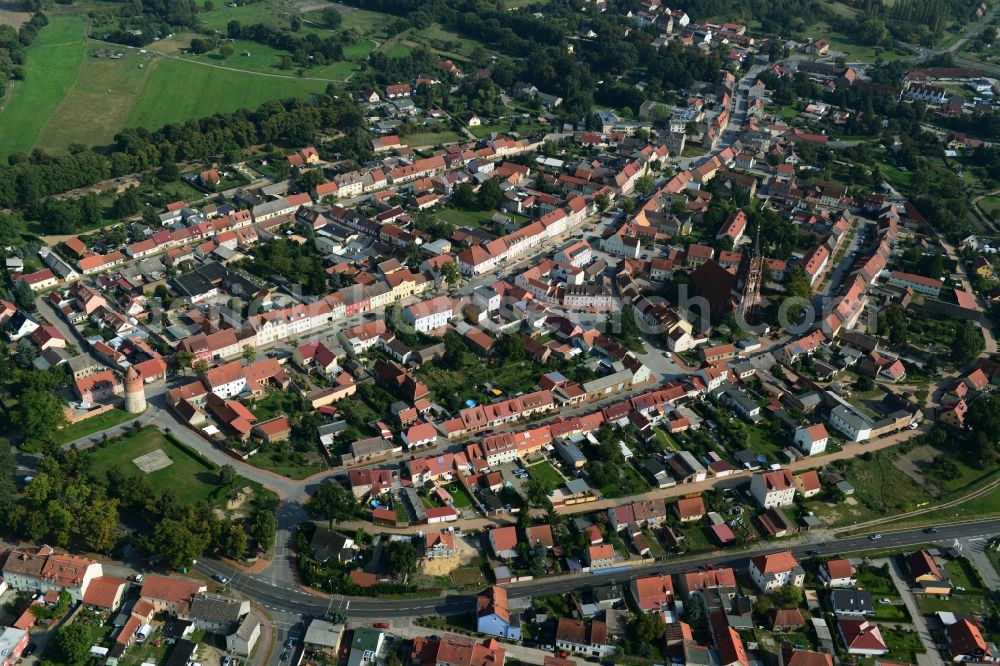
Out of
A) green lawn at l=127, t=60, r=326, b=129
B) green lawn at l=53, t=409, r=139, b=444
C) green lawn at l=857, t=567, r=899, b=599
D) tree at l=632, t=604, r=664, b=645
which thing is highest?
tree at l=632, t=604, r=664, b=645

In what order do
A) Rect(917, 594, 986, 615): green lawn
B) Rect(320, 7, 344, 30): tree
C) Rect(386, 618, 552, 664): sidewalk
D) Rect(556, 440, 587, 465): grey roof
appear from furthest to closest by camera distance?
1. Rect(320, 7, 344, 30): tree
2. Rect(556, 440, 587, 465): grey roof
3. Rect(917, 594, 986, 615): green lawn
4. Rect(386, 618, 552, 664): sidewalk

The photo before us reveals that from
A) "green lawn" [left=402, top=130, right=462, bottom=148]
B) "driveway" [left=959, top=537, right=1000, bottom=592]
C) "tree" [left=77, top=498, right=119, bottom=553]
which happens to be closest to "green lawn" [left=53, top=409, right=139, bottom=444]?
"tree" [left=77, top=498, right=119, bottom=553]

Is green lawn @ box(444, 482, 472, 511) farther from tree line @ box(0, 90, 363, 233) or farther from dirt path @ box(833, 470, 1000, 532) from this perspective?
tree line @ box(0, 90, 363, 233)

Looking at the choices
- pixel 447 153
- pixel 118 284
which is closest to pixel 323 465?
pixel 118 284

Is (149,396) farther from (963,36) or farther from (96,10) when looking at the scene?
(963,36)

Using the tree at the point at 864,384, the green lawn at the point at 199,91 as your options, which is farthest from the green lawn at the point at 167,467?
the green lawn at the point at 199,91

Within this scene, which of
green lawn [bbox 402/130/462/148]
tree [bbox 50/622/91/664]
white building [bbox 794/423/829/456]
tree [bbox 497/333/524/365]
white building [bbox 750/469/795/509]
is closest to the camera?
tree [bbox 50/622/91/664]
